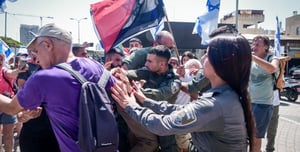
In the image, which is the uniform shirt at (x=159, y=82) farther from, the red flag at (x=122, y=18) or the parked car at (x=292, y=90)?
the parked car at (x=292, y=90)

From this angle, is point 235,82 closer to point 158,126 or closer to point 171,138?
point 158,126

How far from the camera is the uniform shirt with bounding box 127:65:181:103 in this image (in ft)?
9.16

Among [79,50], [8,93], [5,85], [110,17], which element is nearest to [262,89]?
[110,17]

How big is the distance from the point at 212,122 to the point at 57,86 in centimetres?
98

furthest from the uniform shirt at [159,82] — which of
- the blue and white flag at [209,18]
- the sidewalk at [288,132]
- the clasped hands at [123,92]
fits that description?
the sidewalk at [288,132]

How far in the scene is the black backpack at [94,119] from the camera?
6.05 ft

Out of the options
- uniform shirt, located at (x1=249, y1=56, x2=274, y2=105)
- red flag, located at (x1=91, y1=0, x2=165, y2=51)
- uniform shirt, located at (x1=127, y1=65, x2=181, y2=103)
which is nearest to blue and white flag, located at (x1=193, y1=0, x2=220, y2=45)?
uniform shirt, located at (x1=249, y1=56, x2=274, y2=105)

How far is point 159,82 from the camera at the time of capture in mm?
2959

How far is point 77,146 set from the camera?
1910 millimetres

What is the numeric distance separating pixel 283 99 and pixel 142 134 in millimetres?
13578

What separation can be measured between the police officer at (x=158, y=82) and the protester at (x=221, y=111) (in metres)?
0.96

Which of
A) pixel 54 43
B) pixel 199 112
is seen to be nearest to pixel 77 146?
pixel 54 43

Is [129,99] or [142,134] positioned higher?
[129,99]

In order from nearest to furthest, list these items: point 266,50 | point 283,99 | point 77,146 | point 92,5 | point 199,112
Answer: point 199,112
point 77,146
point 92,5
point 266,50
point 283,99
